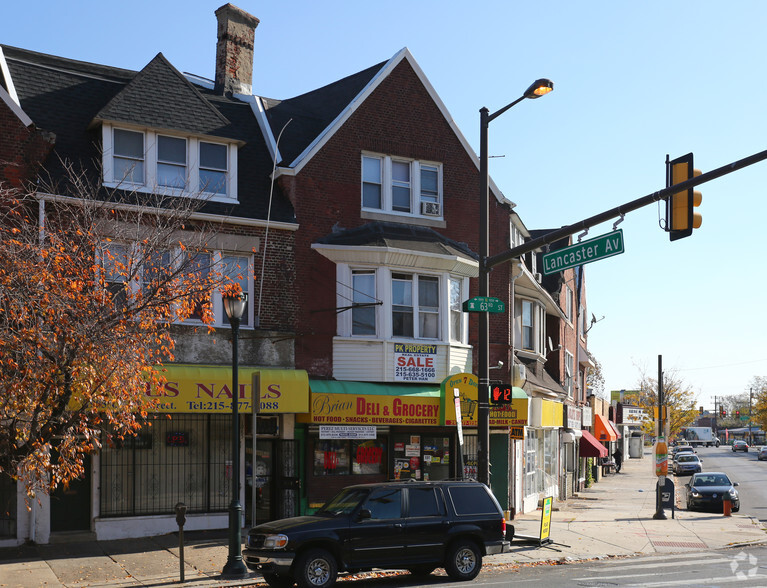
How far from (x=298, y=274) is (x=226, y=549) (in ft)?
22.1

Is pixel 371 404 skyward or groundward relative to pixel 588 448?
skyward

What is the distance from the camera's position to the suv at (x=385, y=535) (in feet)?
44.4

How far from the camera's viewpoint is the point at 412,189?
2295 centimetres

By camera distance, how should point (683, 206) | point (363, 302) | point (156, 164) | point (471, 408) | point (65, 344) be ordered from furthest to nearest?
point (471, 408)
point (363, 302)
point (156, 164)
point (683, 206)
point (65, 344)

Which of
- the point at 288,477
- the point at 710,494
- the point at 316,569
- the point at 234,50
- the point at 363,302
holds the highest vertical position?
the point at 234,50

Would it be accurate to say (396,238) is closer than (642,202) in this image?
No

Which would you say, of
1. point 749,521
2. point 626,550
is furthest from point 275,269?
point 749,521

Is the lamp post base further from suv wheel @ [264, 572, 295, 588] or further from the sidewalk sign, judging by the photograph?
the sidewalk sign

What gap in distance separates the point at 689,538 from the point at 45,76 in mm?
19158

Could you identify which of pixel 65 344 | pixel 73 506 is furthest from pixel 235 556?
pixel 73 506

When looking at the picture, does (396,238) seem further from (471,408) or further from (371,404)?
(471,408)

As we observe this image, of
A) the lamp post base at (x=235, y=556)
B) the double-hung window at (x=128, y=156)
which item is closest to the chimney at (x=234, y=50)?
the double-hung window at (x=128, y=156)

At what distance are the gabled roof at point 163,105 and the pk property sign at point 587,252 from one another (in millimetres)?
9078

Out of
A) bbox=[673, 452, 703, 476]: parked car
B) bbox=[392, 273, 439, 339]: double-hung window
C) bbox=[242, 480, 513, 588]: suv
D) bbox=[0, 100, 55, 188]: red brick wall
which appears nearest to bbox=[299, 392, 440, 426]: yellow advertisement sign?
bbox=[392, 273, 439, 339]: double-hung window
